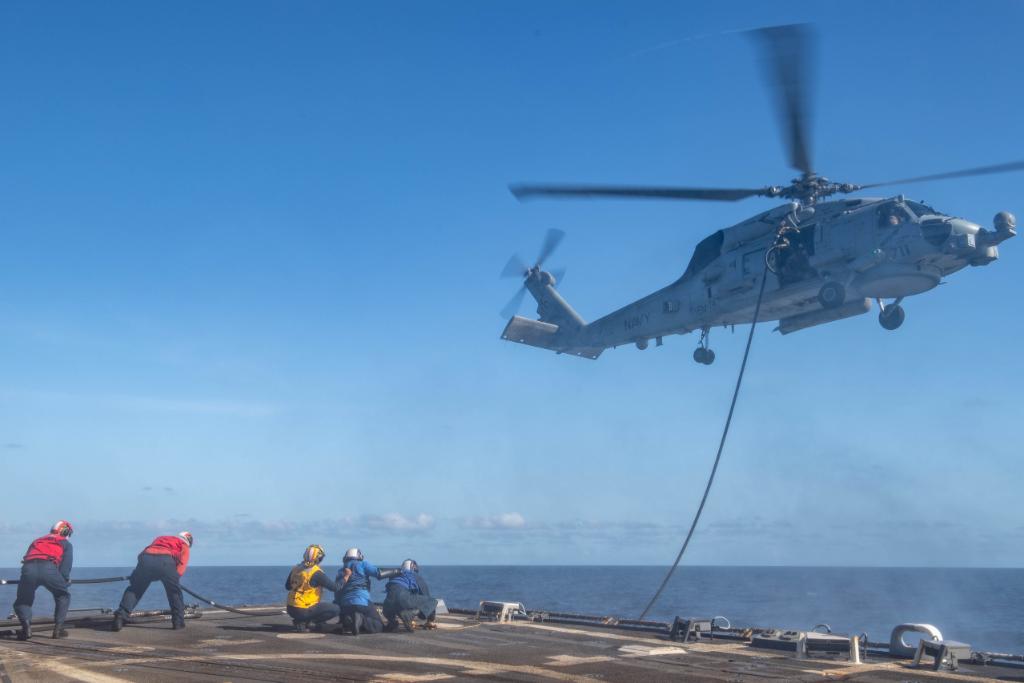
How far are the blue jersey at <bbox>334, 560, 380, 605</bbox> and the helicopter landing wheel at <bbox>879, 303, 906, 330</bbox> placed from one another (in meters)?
14.9

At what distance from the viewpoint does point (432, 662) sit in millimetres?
10258

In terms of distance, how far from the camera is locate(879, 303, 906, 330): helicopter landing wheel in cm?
2147

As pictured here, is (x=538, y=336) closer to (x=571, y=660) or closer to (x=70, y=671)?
(x=571, y=660)

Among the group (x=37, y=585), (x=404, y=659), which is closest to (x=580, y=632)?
(x=404, y=659)

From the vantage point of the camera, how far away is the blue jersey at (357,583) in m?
13.4

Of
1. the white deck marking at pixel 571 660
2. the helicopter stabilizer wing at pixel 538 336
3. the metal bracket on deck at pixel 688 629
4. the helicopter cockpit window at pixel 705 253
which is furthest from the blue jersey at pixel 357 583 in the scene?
the helicopter stabilizer wing at pixel 538 336

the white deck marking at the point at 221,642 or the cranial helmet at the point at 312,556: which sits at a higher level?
the cranial helmet at the point at 312,556

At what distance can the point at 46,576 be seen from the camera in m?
12.3

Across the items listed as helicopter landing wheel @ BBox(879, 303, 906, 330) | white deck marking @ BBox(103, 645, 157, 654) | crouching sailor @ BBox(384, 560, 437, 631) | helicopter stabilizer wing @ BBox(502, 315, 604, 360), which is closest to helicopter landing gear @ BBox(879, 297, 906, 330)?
helicopter landing wheel @ BBox(879, 303, 906, 330)

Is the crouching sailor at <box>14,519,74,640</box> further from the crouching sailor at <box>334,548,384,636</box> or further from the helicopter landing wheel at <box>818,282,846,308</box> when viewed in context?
the helicopter landing wheel at <box>818,282,846,308</box>

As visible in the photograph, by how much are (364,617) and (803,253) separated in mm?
14872

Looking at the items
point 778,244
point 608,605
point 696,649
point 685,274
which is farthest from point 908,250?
point 608,605

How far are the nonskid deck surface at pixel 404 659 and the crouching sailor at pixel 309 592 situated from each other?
34cm

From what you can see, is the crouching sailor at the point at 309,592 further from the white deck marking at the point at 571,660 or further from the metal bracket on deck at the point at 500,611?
the white deck marking at the point at 571,660
